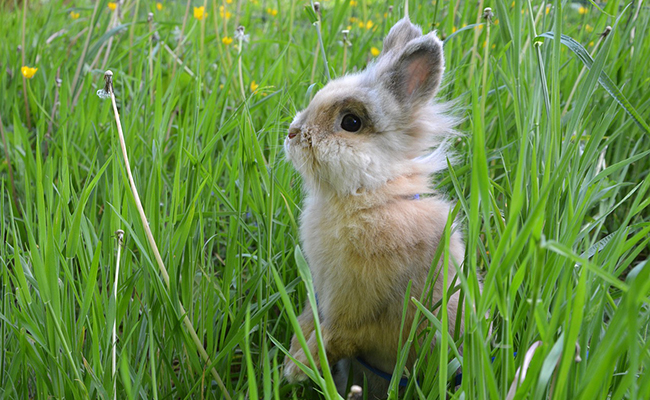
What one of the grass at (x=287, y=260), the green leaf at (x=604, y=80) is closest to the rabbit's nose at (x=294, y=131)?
the grass at (x=287, y=260)

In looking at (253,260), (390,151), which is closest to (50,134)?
(253,260)

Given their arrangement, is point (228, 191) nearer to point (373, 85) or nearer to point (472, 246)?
point (373, 85)

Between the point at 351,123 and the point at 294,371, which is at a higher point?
the point at 351,123

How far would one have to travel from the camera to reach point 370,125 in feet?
5.92

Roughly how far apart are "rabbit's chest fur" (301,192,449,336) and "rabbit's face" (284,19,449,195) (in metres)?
0.12

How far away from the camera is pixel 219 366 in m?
1.70

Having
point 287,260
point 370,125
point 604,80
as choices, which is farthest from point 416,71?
point 287,260

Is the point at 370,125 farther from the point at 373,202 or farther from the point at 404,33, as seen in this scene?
the point at 404,33

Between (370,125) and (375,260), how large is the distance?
1.38 ft

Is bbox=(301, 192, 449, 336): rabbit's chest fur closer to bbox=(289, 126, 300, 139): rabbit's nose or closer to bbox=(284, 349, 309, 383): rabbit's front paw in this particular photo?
bbox=(284, 349, 309, 383): rabbit's front paw

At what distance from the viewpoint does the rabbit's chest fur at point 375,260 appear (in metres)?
1.61

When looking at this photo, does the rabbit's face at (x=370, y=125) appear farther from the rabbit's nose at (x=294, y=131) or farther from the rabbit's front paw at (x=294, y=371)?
the rabbit's front paw at (x=294, y=371)

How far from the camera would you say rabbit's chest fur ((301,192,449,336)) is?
161 centimetres

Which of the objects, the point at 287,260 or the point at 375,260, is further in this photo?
the point at 287,260
